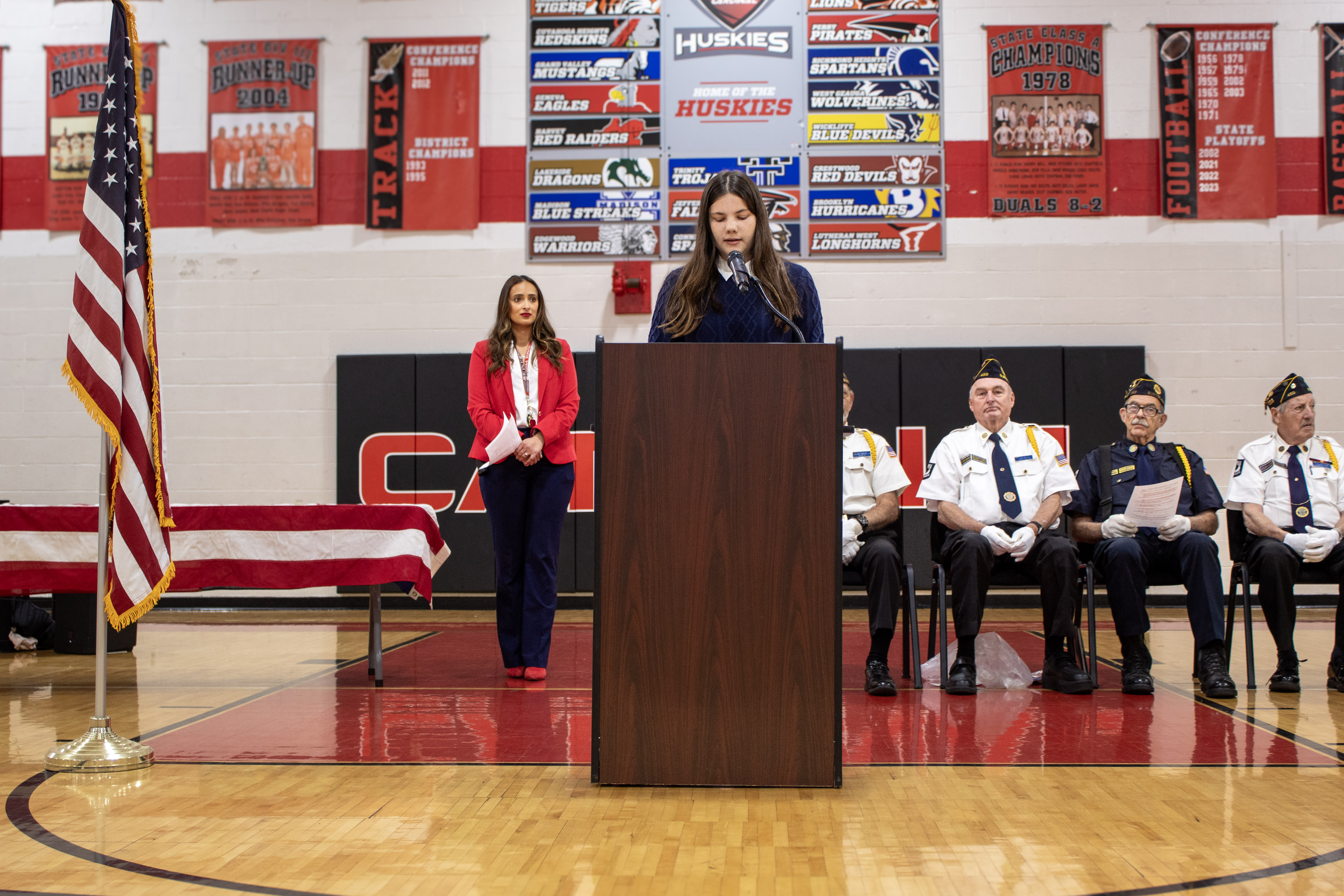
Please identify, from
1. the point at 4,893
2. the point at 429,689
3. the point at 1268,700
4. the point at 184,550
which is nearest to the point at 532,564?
the point at 429,689

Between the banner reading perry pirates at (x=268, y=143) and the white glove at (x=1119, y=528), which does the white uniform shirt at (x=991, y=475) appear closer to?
the white glove at (x=1119, y=528)

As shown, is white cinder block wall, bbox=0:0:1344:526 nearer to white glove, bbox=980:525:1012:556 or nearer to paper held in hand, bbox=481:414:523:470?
paper held in hand, bbox=481:414:523:470

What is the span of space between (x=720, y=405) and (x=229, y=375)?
6.14 m

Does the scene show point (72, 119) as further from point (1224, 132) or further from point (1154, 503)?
point (1224, 132)

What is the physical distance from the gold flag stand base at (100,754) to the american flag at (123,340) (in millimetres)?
298

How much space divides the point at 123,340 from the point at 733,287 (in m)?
1.70

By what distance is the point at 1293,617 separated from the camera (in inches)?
151

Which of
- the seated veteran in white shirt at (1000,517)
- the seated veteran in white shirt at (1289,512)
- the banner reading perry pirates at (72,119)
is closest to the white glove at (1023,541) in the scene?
the seated veteran in white shirt at (1000,517)

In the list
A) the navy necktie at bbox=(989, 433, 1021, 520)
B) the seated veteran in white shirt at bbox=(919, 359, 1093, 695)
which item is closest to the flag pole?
the seated veteran in white shirt at bbox=(919, 359, 1093, 695)

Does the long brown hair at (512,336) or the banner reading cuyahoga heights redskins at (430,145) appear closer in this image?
the long brown hair at (512,336)

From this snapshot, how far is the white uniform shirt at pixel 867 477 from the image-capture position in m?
4.14

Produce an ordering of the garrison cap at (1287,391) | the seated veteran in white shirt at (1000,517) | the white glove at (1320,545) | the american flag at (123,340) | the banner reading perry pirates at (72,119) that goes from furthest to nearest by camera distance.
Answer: the banner reading perry pirates at (72,119) < the garrison cap at (1287,391) < the white glove at (1320,545) < the seated veteran in white shirt at (1000,517) < the american flag at (123,340)

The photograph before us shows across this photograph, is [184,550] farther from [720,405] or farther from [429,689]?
[720,405]

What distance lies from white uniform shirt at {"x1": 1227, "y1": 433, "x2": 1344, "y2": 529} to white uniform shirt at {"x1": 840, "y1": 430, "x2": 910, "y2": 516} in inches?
49.7
